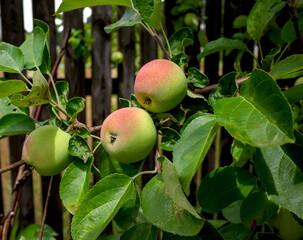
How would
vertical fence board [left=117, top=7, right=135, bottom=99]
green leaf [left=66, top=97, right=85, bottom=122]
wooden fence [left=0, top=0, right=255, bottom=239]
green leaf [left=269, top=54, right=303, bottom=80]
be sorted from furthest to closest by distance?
vertical fence board [left=117, top=7, right=135, bottom=99]
wooden fence [left=0, top=0, right=255, bottom=239]
green leaf [left=66, top=97, right=85, bottom=122]
green leaf [left=269, top=54, right=303, bottom=80]

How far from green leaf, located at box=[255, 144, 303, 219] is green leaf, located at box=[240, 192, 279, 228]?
0.36ft

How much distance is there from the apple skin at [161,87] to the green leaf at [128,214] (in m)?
0.13

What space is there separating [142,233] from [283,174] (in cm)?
20

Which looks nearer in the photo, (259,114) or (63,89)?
(259,114)

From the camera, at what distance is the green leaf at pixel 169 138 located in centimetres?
44

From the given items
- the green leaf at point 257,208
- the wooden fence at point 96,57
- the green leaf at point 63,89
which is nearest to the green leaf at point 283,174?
the green leaf at point 257,208

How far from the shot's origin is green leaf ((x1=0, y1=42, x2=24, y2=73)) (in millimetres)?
509

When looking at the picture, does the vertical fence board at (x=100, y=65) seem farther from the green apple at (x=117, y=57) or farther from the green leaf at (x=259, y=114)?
the green leaf at (x=259, y=114)

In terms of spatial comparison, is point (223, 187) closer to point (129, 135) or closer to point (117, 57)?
point (129, 135)

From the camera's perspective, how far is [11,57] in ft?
1.70

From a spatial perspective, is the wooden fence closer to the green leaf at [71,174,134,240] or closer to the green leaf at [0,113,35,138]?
the green leaf at [0,113,35,138]

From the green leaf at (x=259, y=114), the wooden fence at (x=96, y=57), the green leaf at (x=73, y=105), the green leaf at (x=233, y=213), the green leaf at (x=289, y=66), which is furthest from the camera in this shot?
the wooden fence at (x=96, y=57)

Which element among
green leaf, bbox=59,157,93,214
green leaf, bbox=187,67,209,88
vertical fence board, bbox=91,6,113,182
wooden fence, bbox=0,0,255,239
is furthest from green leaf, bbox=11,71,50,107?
vertical fence board, bbox=91,6,113,182

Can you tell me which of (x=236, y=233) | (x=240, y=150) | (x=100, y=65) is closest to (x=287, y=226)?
(x=236, y=233)
